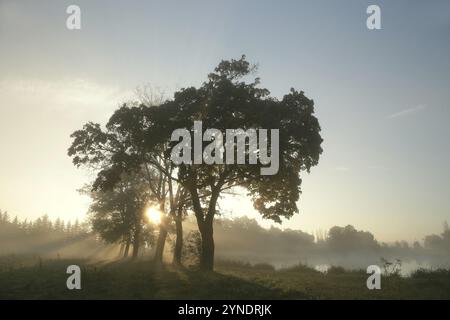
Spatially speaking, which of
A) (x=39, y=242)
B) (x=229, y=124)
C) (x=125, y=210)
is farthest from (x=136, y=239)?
(x=39, y=242)

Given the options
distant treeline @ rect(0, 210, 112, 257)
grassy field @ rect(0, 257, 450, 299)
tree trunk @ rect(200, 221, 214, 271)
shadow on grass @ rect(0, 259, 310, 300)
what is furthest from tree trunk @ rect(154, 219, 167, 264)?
distant treeline @ rect(0, 210, 112, 257)

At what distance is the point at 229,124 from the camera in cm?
2347

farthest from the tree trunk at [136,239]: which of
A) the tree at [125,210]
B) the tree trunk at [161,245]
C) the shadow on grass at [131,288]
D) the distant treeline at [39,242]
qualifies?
the distant treeline at [39,242]

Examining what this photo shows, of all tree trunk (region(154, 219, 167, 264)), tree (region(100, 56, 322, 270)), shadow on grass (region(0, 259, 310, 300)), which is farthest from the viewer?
tree trunk (region(154, 219, 167, 264))

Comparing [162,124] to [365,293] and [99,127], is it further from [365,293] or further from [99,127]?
[365,293]

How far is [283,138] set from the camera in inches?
908

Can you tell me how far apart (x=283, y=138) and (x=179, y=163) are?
7510mm

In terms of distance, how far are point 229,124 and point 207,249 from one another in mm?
9665

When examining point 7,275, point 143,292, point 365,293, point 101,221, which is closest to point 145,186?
point 101,221

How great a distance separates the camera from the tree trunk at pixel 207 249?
25297mm

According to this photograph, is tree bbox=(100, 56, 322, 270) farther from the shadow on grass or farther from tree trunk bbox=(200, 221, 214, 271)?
the shadow on grass

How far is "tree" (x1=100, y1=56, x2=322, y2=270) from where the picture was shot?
2356cm

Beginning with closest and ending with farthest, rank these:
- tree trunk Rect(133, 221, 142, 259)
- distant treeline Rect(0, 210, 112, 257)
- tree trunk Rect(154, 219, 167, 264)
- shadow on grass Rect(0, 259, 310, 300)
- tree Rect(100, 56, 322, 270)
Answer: shadow on grass Rect(0, 259, 310, 300) → tree Rect(100, 56, 322, 270) → tree trunk Rect(154, 219, 167, 264) → tree trunk Rect(133, 221, 142, 259) → distant treeline Rect(0, 210, 112, 257)

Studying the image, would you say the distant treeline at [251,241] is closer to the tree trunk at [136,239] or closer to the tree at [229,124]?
the tree trunk at [136,239]
